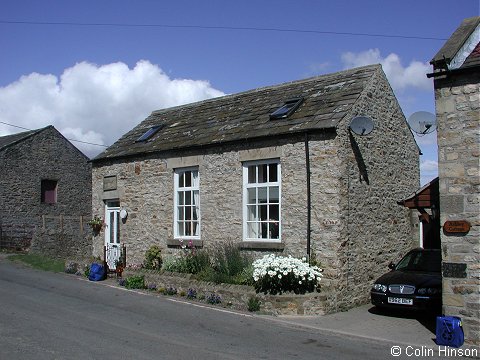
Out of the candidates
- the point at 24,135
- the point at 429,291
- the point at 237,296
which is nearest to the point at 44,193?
the point at 24,135

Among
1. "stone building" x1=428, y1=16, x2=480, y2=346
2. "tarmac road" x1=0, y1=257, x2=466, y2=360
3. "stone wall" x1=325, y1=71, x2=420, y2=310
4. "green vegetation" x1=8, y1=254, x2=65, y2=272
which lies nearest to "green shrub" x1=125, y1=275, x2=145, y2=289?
"tarmac road" x1=0, y1=257, x2=466, y2=360

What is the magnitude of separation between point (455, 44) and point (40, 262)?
1678 centimetres

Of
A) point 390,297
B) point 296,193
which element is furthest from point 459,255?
point 296,193

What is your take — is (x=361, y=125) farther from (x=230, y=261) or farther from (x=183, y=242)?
(x=183, y=242)

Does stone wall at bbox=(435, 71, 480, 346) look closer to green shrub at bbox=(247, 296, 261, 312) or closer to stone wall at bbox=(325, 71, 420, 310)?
stone wall at bbox=(325, 71, 420, 310)

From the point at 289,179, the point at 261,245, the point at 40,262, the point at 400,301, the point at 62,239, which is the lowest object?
the point at 40,262

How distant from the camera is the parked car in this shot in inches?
395

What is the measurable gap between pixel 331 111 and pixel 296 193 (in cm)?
224

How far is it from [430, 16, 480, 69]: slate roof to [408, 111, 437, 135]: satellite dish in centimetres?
142

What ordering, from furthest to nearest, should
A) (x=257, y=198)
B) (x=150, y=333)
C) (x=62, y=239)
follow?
(x=62, y=239), (x=257, y=198), (x=150, y=333)

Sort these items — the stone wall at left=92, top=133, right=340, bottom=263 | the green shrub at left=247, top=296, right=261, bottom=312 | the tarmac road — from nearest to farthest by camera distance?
the tarmac road
the green shrub at left=247, top=296, right=261, bottom=312
the stone wall at left=92, top=133, right=340, bottom=263

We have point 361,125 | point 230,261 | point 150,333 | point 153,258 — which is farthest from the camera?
point 153,258

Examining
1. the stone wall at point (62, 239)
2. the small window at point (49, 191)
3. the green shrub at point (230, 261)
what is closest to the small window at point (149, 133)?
the green shrub at point (230, 261)

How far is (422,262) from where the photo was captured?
11.5m
